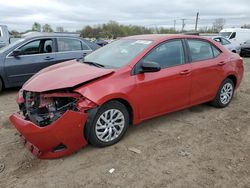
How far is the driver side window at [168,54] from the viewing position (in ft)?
13.9

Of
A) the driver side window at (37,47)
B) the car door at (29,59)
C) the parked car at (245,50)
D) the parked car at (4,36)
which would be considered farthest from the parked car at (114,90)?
the parked car at (245,50)

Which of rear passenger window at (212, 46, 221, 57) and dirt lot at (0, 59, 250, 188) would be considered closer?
dirt lot at (0, 59, 250, 188)

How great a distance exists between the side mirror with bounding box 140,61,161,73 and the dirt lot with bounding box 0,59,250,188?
3.40 feet

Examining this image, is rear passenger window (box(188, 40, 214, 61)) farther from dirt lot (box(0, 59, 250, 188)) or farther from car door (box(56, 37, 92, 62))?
car door (box(56, 37, 92, 62))

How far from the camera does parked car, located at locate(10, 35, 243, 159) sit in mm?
3389

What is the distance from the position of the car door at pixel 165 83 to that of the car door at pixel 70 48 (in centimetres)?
375

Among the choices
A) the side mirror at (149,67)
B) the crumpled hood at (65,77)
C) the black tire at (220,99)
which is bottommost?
the black tire at (220,99)

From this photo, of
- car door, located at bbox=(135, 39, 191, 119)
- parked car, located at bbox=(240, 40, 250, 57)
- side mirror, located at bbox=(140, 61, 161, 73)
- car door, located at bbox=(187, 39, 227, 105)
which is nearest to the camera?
side mirror, located at bbox=(140, 61, 161, 73)

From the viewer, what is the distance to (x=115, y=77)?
3.75 metres

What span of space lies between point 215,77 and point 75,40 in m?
4.38

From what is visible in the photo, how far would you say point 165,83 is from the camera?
13.9 feet

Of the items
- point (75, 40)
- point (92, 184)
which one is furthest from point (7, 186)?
point (75, 40)

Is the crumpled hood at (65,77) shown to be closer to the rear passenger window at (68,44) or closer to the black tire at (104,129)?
the black tire at (104,129)

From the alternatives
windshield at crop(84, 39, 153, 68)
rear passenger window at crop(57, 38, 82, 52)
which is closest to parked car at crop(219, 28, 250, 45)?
rear passenger window at crop(57, 38, 82, 52)
